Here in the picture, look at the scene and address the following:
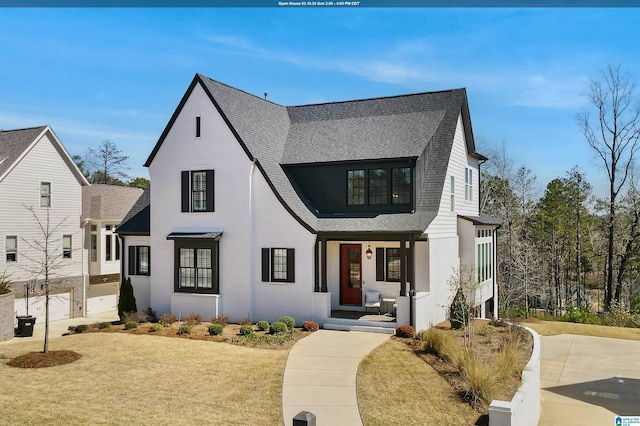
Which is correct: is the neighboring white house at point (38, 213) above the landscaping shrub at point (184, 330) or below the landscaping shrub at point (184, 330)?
above

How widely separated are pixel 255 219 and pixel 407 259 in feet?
17.8

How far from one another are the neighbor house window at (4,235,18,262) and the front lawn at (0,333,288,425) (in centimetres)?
848

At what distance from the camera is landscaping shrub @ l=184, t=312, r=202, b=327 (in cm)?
1710

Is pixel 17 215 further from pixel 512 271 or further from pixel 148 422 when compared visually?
pixel 512 271

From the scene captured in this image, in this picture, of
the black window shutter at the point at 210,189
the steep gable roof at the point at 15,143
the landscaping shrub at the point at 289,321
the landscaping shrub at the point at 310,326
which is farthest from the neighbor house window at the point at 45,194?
the landscaping shrub at the point at 310,326

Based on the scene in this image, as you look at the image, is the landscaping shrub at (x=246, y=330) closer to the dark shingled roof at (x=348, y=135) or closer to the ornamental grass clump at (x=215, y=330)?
the ornamental grass clump at (x=215, y=330)

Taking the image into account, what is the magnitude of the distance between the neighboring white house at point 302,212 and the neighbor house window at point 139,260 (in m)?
0.30

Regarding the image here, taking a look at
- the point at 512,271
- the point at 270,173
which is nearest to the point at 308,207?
the point at 270,173

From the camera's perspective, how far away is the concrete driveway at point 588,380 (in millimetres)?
10555

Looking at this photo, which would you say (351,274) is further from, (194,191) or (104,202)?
(104,202)

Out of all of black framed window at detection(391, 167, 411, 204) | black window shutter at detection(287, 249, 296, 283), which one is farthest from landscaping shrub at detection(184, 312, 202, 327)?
black framed window at detection(391, 167, 411, 204)

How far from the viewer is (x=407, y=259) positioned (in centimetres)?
1708

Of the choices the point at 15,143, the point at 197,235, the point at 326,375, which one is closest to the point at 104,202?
the point at 15,143

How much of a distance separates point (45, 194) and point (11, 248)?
9.40 feet
